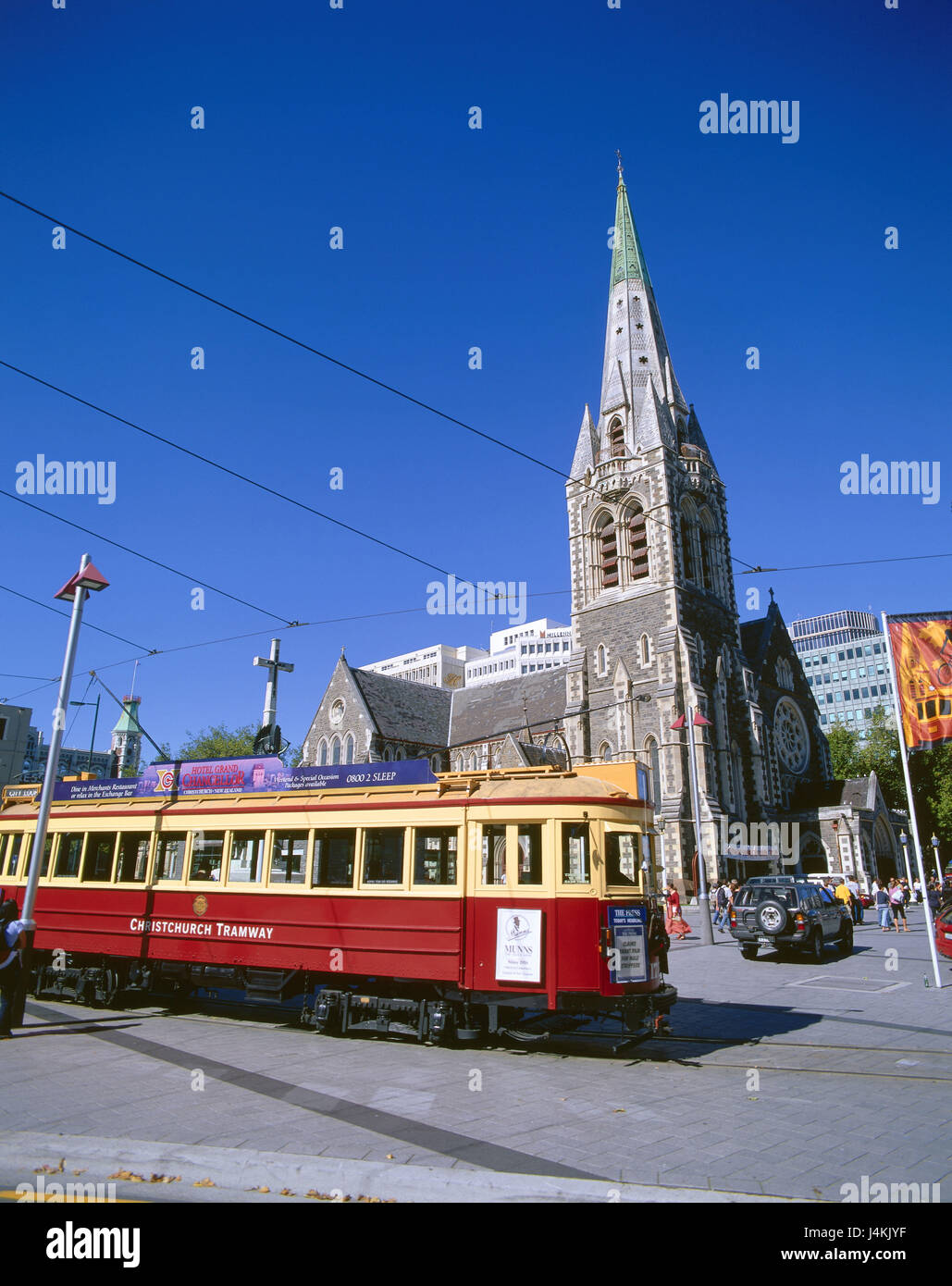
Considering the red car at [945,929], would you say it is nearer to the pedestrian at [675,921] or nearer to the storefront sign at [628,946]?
the storefront sign at [628,946]

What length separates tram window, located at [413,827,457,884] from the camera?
979cm

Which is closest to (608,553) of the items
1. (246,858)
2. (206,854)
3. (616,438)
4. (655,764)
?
(616,438)

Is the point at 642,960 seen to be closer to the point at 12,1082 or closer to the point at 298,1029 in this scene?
the point at 298,1029

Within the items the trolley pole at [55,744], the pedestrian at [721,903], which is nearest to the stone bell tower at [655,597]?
the pedestrian at [721,903]

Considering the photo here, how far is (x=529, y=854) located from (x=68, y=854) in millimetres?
9080

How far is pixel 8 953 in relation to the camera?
1045cm

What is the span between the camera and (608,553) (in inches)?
1757

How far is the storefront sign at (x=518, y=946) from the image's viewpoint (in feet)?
29.5

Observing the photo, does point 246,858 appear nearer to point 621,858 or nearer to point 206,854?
point 206,854

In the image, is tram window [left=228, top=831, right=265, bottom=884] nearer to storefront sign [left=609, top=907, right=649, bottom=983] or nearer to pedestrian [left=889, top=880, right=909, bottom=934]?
storefront sign [left=609, top=907, right=649, bottom=983]

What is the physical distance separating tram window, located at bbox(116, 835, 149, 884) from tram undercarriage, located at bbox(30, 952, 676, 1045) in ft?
4.41

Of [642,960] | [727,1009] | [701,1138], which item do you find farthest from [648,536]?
[701,1138]

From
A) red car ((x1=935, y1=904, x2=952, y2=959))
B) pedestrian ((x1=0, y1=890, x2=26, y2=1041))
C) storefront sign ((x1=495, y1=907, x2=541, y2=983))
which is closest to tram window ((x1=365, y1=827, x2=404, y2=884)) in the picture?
storefront sign ((x1=495, y1=907, x2=541, y2=983))

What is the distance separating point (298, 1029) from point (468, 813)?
4.40 metres
